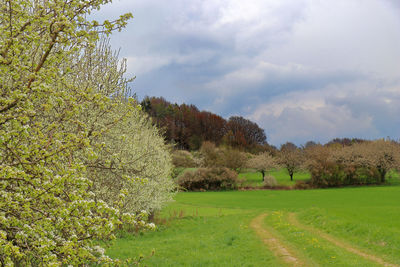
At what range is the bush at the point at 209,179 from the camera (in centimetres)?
7662

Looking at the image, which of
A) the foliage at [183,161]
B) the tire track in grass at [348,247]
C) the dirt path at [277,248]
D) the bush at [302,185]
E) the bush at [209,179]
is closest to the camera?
the dirt path at [277,248]

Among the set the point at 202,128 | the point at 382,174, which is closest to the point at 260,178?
the point at 382,174

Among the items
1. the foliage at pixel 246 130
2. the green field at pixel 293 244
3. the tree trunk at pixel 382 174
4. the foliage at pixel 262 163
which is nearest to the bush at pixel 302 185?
the foliage at pixel 262 163

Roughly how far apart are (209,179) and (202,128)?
6352 centimetres

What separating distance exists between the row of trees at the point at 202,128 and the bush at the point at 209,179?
145ft

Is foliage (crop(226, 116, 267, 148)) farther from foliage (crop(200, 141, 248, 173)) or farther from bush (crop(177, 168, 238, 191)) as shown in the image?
bush (crop(177, 168, 238, 191))

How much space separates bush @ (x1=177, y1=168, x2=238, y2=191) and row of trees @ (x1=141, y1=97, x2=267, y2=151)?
145 feet

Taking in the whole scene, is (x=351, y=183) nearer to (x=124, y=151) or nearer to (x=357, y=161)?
(x=357, y=161)

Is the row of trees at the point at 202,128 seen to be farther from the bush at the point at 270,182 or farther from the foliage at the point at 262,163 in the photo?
the bush at the point at 270,182

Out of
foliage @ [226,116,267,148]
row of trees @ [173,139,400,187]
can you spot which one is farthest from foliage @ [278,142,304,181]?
foliage @ [226,116,267,148]

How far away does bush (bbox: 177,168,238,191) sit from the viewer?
76625 mm

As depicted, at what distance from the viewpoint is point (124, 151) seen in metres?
16.7

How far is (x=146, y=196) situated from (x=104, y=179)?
31.2 feet

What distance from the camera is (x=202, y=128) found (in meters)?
139
